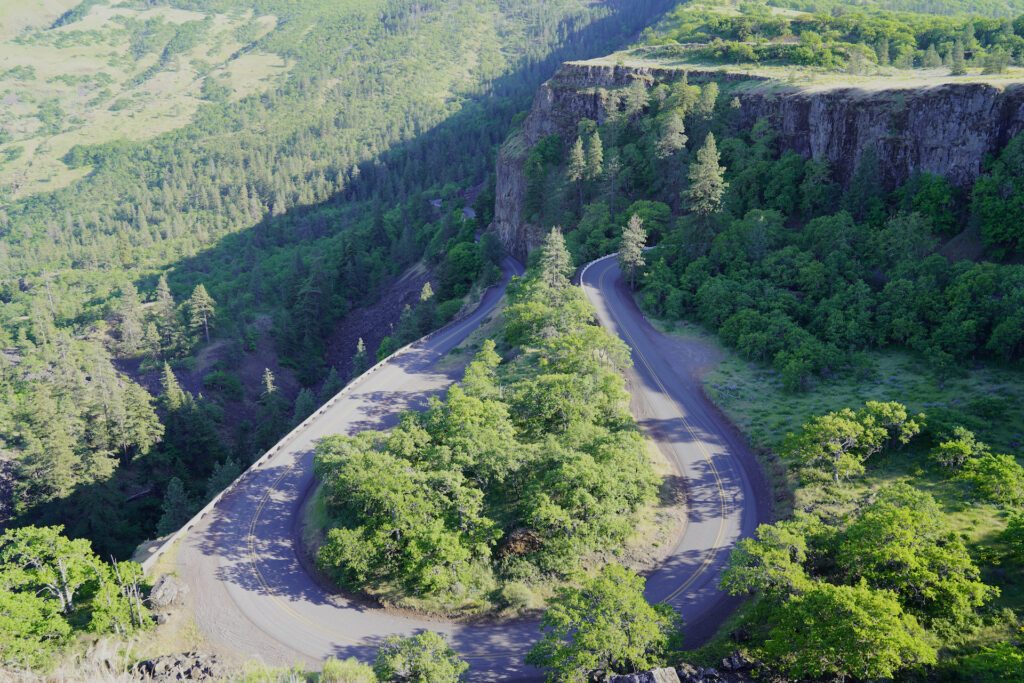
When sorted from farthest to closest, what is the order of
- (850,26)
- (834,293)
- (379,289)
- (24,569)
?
(379,289) → (850,26) → (834,293) → (24,569)

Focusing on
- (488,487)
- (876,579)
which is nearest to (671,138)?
(488,487)

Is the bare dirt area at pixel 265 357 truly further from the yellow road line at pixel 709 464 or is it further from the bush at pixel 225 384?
the yellow road line at pixel 709 464

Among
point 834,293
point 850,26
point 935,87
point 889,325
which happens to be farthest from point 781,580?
point 850,26

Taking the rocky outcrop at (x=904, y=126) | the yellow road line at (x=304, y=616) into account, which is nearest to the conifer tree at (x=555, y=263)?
the yellow road line at (x=304, y=616)

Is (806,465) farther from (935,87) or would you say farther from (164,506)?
(164,506)

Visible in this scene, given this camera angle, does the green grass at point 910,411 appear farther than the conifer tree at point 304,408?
No
